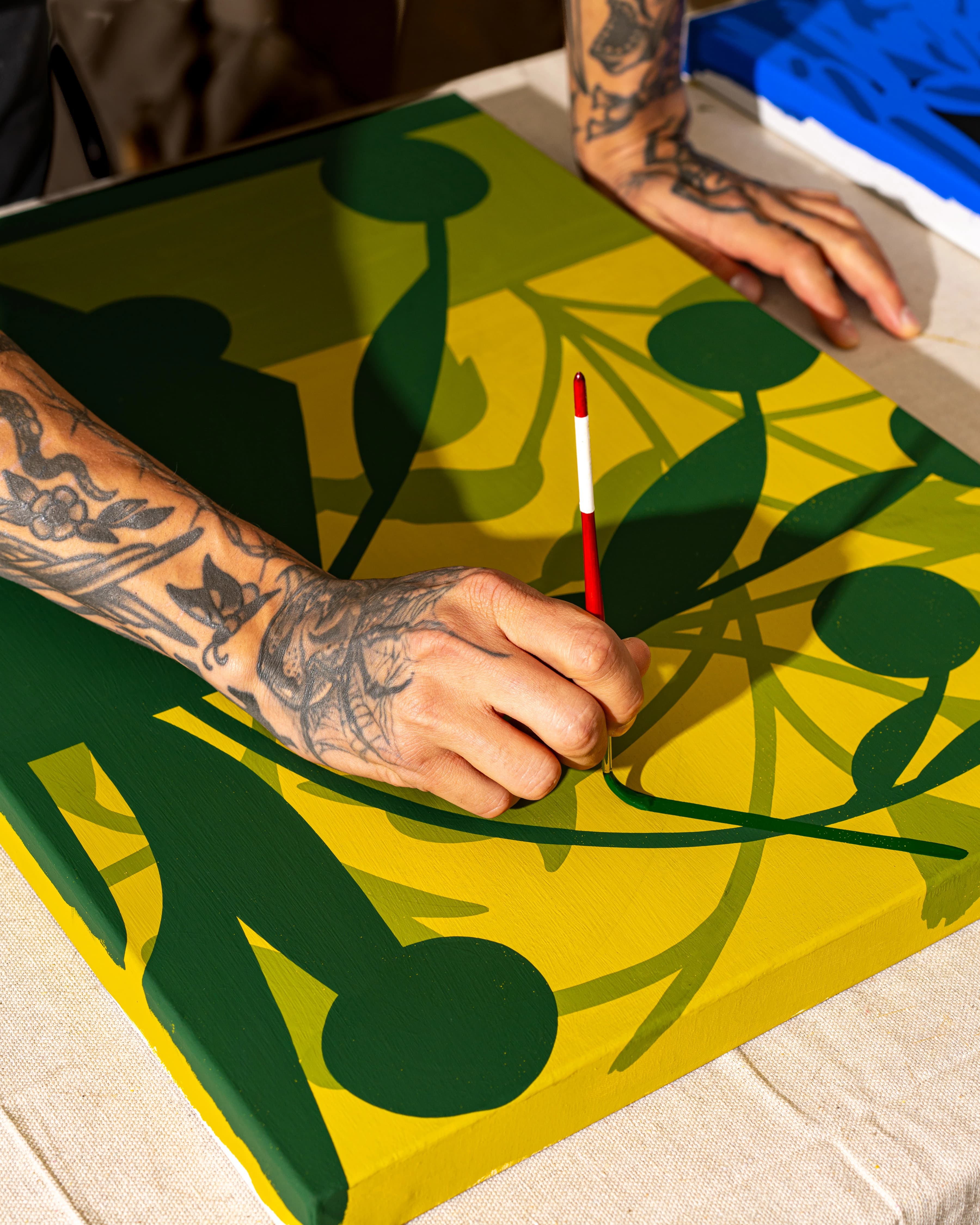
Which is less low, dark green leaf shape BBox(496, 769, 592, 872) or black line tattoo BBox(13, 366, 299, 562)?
black line tattoo BBox(13, 366, 299, 562)

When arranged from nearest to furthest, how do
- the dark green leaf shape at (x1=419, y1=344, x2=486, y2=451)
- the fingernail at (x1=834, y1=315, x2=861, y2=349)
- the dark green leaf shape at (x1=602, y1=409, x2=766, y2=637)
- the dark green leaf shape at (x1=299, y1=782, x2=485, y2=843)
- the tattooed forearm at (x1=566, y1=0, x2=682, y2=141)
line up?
1. the dark green leaf shape at (x1=299, y1=782, x2=485, y2=843)
2. the dark green leaf shape at (x1=602, y1=409, x2=766, y2=637)
3. the dark green leaf shape at (x1=419, y1=344, x2=486, y2=451)
4. the fingernail at (x1=834, y1=315, x2=861, y2=349)
5. the tattooed forearm at (x1=566, y1=0, x2=682, y2=141)

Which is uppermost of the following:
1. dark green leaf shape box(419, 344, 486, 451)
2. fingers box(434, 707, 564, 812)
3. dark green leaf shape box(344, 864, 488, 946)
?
fingers box(434, 707, 564, 812)

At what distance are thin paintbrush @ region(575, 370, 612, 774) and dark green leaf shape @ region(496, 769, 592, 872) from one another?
0.09ft

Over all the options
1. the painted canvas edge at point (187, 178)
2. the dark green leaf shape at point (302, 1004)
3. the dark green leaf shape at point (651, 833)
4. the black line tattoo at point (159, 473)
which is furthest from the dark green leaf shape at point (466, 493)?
the painted canvas edge at point (187, 178)

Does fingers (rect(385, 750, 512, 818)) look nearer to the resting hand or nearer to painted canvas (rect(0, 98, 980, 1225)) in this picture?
painted canvas (rect(0, 98, 980, 1225))

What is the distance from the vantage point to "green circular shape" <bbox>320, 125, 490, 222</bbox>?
1.04 meters

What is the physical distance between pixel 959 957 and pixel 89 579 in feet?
1.65

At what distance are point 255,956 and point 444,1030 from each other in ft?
0.31

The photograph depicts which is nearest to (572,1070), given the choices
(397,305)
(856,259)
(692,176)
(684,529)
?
(684,529)

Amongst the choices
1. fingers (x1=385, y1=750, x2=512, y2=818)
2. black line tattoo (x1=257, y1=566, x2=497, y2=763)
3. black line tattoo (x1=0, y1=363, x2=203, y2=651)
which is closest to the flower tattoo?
black line tattoo (x1=0, y1=363, x2=203, y2=651)

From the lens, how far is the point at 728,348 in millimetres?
892

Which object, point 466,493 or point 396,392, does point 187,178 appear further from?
point 466,493

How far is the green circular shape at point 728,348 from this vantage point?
869mm

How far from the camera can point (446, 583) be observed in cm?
61
